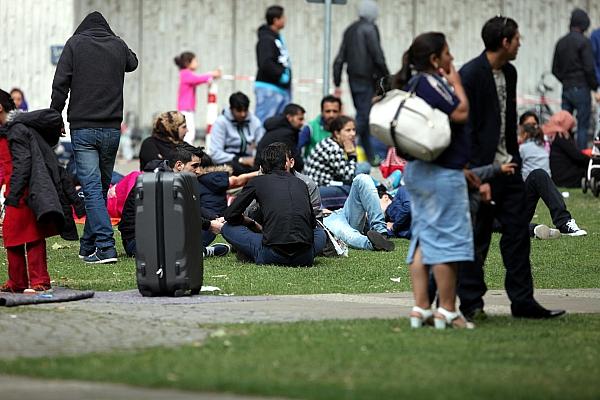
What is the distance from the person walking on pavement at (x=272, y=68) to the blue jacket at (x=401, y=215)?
666 cm

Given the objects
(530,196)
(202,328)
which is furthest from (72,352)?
(530,196)

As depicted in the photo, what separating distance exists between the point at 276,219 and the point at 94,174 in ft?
5.42

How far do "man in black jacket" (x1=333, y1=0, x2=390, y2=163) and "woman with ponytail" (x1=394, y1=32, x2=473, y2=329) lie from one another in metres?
15.3

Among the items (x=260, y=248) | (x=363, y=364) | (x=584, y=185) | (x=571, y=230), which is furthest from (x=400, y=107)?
(x=584, y=185)

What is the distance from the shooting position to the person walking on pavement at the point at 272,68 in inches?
882

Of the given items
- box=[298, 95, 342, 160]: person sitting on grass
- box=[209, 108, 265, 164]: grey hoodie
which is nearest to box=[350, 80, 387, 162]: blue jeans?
box=[298, 95, 342, 160]: person sitting on grass

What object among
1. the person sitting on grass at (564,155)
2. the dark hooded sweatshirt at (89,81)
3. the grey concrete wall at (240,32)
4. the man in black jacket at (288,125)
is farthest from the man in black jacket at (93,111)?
the grey concrete wall at (240,32)

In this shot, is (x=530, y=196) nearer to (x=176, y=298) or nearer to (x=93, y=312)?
(x=176, y=298)

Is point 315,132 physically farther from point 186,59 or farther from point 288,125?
point 186,59

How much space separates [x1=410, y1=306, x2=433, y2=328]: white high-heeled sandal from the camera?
876 centimetres

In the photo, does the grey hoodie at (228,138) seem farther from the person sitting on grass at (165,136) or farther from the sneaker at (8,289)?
the sneaker at (8,289)

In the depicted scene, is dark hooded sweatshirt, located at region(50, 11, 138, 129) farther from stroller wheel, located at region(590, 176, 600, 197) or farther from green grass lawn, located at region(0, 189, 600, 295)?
stroller wheel, located at region(590, 176, 600, 197)

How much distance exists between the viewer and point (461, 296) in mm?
9234

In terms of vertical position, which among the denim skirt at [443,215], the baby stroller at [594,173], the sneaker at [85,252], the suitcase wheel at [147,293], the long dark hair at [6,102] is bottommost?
the baby stroller at [594,173]
